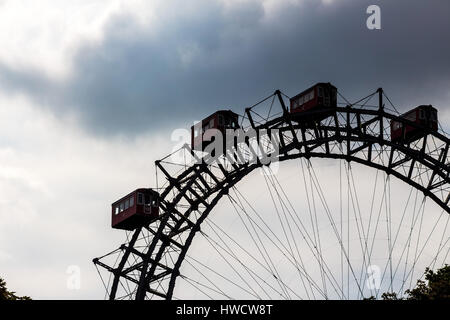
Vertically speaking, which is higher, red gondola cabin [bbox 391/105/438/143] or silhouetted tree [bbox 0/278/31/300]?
red gondola cabin [bbox 391/105/438/143]

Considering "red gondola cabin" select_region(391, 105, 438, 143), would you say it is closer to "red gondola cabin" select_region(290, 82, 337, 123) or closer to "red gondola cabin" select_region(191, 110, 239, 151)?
"red gondola cabin" select_region(290, 82, 337, 123)

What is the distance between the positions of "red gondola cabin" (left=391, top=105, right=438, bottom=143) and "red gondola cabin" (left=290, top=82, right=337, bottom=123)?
17.5ft

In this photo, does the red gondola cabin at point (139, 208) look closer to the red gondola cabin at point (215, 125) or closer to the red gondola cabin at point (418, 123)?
the red gondola cabin at point (215, 125)

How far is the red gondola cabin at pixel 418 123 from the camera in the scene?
61688 mm

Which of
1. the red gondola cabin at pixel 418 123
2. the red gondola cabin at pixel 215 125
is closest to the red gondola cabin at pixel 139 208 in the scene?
the red gondola cabin at pixel 215 125

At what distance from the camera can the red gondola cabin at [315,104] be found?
58281 millimetres

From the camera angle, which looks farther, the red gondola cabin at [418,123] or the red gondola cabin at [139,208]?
the red gondola cabin at [418,123]

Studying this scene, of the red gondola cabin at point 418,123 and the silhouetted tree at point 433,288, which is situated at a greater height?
the red gondola cabin at point 418,123

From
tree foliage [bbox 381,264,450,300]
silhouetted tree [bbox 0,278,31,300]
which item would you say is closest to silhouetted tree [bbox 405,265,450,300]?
tree foliage [bbox 381,264,450,300]

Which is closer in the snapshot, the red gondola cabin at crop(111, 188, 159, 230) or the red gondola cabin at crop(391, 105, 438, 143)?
the red gondola cabin at crop(111, 188, 159, 230)

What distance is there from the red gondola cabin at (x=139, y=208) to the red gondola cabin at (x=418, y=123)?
53.6 ft

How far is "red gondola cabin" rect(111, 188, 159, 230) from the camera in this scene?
6134 cm

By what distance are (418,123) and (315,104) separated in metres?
8.11
